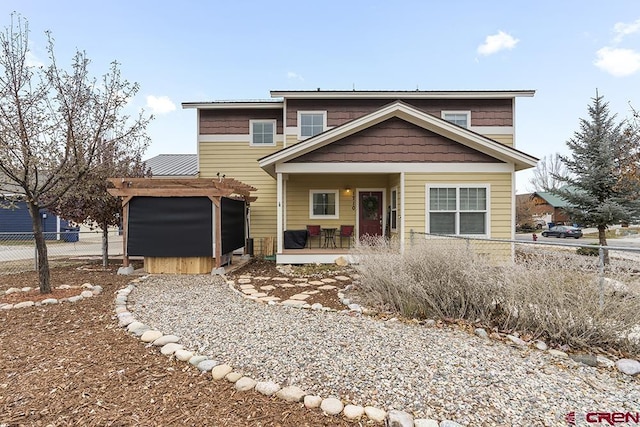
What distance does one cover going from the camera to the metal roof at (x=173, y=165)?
12773 millimetres

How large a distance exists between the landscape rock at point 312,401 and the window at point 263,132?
10.6 m

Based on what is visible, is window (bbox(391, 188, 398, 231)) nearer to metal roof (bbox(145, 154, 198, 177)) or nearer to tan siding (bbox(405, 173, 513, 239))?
tan siding (bbox(405, 173, 513, 239))

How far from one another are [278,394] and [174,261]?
6245 mm

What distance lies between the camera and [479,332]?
13.3ft

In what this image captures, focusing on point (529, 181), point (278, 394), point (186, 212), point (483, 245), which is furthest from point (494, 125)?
point (529, 181)

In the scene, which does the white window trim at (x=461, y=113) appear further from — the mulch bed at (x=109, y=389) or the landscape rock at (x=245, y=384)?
the mulch bed at (x=109, y=389)

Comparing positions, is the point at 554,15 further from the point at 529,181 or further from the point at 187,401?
the point at 529,181

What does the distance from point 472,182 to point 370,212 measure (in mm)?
3518

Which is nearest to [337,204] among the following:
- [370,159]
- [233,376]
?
[370,159]

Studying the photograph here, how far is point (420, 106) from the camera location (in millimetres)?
11656

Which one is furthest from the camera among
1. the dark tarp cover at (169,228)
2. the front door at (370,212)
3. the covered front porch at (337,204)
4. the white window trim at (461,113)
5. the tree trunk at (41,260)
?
the white window trim at (461,113)

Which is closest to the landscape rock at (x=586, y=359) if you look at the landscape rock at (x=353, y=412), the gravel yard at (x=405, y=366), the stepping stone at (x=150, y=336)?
the gravel yard at (x=405, y=366)

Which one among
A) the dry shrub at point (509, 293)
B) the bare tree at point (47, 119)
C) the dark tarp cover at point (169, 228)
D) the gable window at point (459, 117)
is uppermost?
the gable window at point (459, 117)

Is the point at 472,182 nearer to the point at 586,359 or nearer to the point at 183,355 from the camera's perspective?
the point at 586,359
